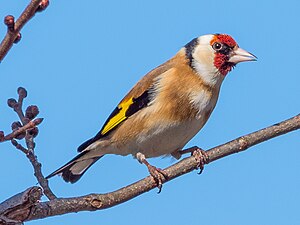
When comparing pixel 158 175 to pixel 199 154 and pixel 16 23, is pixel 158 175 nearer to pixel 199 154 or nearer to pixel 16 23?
pixel 199 154

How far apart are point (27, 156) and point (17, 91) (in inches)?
19.1

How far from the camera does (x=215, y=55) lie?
21.6 feet

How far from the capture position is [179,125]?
18.9 feet

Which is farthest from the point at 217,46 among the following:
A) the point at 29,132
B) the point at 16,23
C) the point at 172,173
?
the point at 16,23

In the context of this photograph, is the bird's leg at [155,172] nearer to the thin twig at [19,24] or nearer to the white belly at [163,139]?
the white belly at [163,139]

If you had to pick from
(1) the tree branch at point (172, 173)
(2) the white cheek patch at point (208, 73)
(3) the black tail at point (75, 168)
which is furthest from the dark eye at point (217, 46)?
(1) the tree branch at point (172, 173)

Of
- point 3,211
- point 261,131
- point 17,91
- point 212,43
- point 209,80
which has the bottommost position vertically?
point 3,211

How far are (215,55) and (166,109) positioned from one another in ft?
3.68

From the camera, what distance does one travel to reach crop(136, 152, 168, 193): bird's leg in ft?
14.9

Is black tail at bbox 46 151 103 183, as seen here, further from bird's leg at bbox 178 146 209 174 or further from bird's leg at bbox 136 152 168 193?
bird's leg at bbox 178 146 209 174

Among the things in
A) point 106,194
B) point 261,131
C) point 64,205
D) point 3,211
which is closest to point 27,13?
point 3,211

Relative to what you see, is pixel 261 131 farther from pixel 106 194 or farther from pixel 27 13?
pixel 27 13

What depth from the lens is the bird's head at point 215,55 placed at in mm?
6332

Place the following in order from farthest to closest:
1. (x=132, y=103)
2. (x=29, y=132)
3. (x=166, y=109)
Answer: (x=132, y=103), (x=166, y=109), (x=29, y=132)
